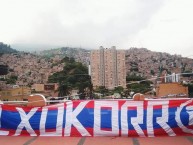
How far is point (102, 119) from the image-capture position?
508 inches

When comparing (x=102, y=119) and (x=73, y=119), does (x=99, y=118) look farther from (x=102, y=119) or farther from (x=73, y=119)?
(x=73, y=119)

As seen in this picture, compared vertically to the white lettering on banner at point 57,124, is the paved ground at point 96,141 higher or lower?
lower

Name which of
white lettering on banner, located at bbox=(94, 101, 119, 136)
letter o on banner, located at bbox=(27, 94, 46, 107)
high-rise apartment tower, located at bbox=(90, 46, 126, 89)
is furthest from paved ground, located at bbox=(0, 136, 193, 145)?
high-rise apartment tower, located at bbox=(90, 46, 126, 89)

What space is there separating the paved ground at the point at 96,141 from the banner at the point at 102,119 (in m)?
0.50

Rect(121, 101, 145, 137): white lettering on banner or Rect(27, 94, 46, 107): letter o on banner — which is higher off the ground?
Rect(27, 94, 46, 107): letter o on banner

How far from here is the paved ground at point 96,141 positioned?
1121 cm

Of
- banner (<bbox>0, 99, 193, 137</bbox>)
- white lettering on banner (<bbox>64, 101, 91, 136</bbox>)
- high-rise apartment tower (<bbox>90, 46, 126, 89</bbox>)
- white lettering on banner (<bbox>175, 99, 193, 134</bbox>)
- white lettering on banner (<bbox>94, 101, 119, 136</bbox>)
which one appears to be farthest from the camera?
high-rise apartment tower (<bbox>90, 46, 126, 89</bbox>)

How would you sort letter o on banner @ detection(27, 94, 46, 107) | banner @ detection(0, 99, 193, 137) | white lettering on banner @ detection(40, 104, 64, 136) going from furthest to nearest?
1. letter o on banner @ detection(27, 94, 46, 107)
2. white lettering on banner @ detection(40, 104, 64, 136)
3. banner @ detection(0, 99, 193, 137)

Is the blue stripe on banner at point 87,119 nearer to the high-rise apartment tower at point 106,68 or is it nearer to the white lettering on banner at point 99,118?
the white lettering on banner at point 99,118

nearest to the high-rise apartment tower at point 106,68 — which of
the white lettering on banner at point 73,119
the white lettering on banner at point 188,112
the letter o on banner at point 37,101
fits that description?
the letter o on banner at point 37,101

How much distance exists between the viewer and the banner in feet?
41.1

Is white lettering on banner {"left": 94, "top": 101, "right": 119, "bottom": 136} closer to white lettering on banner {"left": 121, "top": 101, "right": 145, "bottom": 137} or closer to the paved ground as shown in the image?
white lettering on banner {"left": 121, "top": 101, "right": 145, "bottom": 137}

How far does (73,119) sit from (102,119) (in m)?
1.10

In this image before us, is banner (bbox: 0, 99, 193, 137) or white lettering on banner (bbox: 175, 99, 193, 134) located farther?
banner (bbox: 0, 99, 193, 137)
